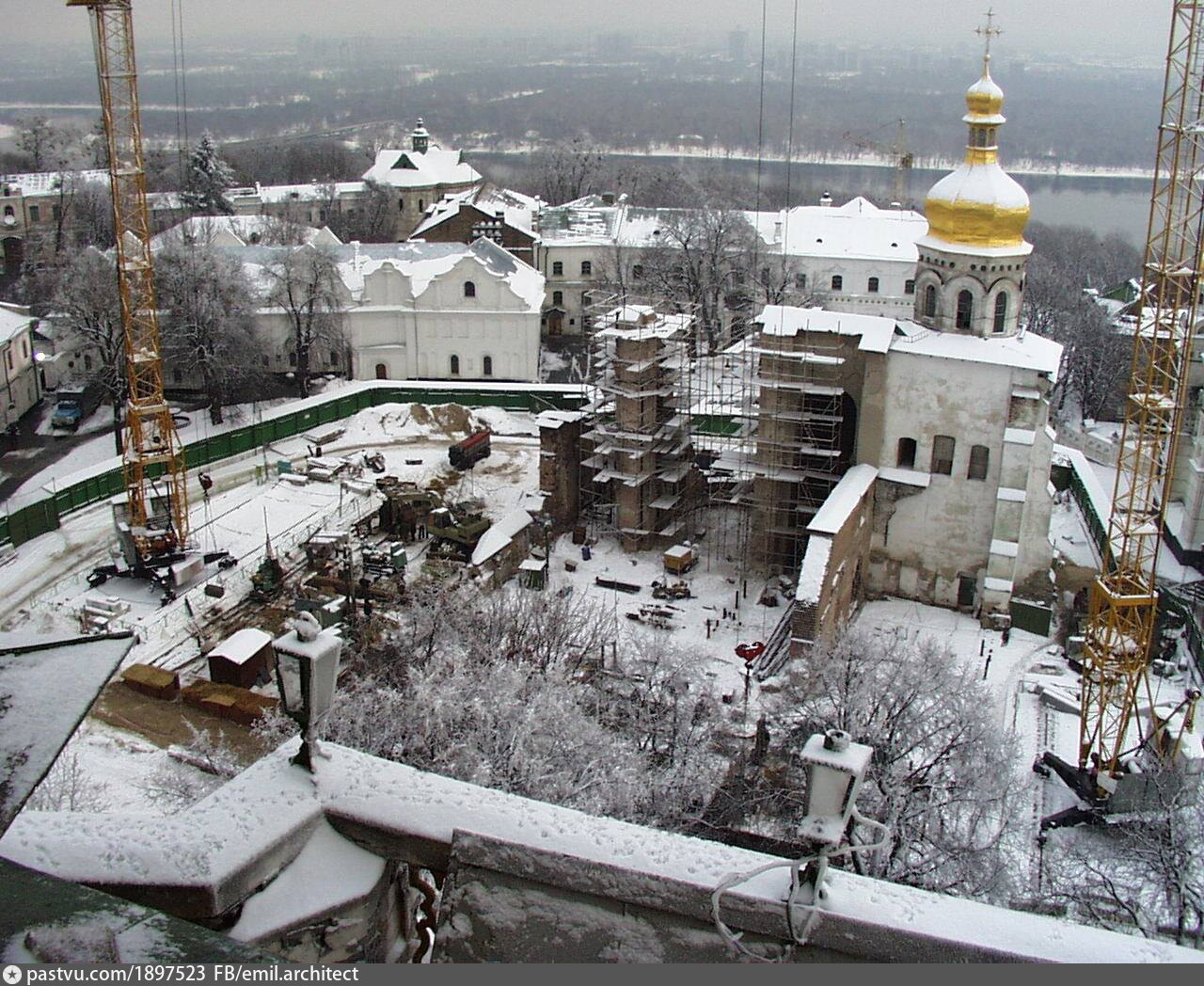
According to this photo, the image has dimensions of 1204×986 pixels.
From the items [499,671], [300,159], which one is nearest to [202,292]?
[499,671]

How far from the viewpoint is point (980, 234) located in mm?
30812

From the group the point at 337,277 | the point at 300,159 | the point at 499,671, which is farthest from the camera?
the point at 300,159

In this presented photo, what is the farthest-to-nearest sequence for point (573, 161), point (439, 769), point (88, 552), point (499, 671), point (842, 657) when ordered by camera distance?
point (573, 161)
point (88, 552)
point (842, 657)
point (499, 671)
point (439, 769)

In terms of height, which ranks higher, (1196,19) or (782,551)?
(1196,19)

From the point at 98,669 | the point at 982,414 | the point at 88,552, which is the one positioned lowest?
the point at 88,552

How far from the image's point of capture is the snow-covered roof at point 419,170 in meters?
81.8

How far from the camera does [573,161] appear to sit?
300 feet

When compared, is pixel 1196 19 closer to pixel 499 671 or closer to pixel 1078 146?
pixel 499 671

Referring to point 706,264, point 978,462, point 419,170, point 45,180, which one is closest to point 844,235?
point 706,264

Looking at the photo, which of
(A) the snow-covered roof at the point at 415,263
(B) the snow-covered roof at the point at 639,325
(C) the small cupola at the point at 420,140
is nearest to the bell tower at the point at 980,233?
(B) the snow-covered roof at the point at 639,325

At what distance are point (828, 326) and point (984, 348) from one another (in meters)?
3.90

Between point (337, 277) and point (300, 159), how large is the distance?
5840cm

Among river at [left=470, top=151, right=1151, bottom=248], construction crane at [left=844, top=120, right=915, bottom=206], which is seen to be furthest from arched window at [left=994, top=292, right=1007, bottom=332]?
river at [left=470, top=151, right=1151, bottom=248]

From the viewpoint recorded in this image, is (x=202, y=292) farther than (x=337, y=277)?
No
